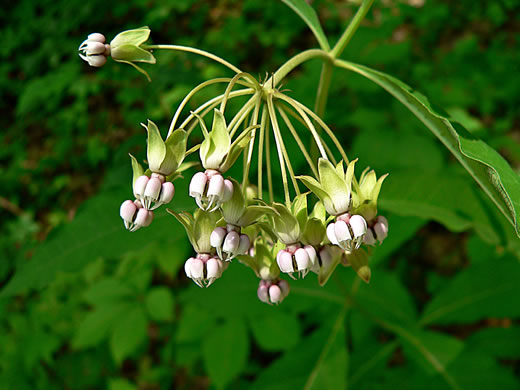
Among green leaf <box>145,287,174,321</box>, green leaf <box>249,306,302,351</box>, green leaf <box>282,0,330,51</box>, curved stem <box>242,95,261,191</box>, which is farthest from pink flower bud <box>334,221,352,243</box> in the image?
green leaf <box>145,287,174,321</box>

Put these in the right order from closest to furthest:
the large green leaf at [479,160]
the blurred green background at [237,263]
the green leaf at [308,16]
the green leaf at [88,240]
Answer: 1. the large green leaf at [479,160]
2. the green leaf at [308,16]
3. the green leaf at [88,240]
4. the blurred green background at [237,263]

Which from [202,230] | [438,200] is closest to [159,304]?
[438,200]

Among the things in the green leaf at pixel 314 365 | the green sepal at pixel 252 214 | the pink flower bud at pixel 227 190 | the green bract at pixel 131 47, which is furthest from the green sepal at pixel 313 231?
the green leaf at pixel 314 365

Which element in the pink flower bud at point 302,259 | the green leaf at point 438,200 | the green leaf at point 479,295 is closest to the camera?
the pink flower bud at point 302,259

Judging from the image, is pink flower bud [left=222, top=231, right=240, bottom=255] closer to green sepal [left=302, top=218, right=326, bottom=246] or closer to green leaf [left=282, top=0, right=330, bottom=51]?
green sepal [left=302, top=218, right=326, bottom=246]

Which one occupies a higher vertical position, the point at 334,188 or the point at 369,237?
the point at 334,188

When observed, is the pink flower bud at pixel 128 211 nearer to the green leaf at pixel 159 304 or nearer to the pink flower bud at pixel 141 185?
the pink flower bud at pixel 141 185

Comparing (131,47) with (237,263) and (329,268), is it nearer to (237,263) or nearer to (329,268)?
(329,268)
